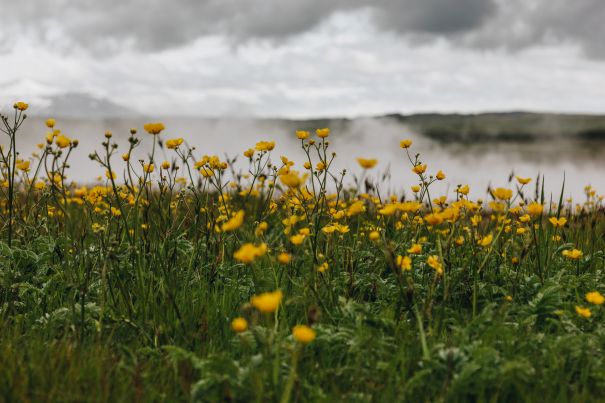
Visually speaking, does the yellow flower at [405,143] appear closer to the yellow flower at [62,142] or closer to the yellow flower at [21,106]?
the yellow flower at [62,142]

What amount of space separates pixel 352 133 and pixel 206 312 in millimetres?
17833

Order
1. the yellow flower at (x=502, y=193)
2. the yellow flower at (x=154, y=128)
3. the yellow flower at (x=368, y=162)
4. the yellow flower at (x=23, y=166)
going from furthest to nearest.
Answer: the yellow flower at (x=23, y=166), the yellow flower at (x=154, y=128), the yellow flower at (x=502, y=193), the yellow flower at (x=368, y=162)

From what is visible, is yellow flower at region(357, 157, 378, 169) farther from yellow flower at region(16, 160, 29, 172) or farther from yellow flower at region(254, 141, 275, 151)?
yellow flower at region(16, 160, 29, 172)

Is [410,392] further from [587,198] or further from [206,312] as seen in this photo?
[587,198]

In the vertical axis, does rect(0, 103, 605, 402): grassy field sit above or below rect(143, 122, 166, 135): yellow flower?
below

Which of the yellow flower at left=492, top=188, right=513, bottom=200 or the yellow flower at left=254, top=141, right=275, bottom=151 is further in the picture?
the yellow flower at left=254, top=141, right=275, bottom=151

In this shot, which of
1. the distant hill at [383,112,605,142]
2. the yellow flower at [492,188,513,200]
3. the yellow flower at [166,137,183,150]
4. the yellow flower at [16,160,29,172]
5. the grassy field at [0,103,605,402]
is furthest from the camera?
the distant hill at [383,112,605,142]

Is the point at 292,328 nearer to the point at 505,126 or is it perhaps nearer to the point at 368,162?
the point at 368,162

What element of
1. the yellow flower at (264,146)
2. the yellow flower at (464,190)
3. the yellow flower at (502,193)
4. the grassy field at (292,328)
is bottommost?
the grassy field at (292,328)

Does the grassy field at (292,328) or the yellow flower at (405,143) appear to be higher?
the yellow flower at (405,143)

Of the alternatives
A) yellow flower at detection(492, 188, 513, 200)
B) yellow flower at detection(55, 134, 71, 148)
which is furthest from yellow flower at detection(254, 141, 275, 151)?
yellow flower at detection(492, 188, 513, 200)

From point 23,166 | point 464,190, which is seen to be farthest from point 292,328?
point 23,166

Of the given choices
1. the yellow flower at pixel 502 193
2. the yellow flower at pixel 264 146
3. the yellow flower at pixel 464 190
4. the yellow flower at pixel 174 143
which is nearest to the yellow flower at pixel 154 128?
the yellow flower at pixel 174 143

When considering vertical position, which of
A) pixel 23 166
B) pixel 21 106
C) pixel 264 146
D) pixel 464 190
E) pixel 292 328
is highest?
pixel 21 106
